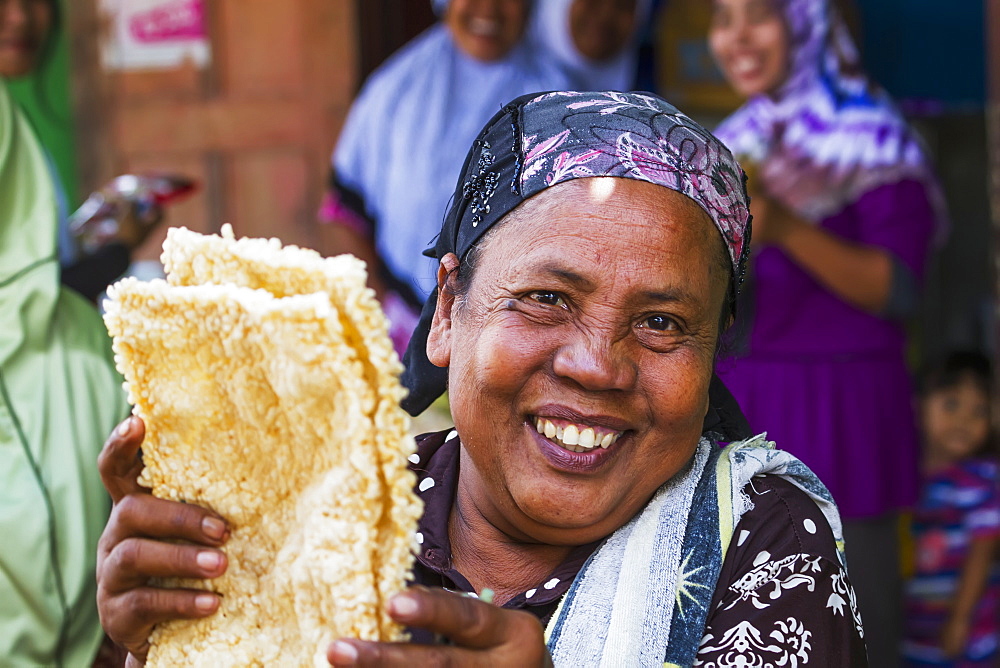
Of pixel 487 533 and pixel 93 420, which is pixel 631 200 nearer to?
pixel 487 533

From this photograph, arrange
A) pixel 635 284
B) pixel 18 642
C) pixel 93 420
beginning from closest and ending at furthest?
pixel 635 284, pixel 18 642, pixel 93 420

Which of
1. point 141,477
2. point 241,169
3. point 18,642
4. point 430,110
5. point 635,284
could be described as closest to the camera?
point 141,477

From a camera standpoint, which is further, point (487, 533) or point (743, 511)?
point (487, 533)

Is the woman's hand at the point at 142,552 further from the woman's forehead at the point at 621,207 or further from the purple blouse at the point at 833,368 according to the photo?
the purple blouse at the point at 833,368

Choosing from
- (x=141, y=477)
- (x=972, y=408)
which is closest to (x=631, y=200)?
(x=141, y=477)

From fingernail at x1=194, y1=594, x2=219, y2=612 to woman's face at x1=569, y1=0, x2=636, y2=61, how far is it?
129 inches

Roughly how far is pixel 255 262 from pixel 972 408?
3933 mm

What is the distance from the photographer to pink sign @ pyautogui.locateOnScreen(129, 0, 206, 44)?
459cm

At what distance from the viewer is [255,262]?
1.16 meters

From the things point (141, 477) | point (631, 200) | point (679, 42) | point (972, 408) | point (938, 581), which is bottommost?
point (938, 581)

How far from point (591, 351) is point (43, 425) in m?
1.68

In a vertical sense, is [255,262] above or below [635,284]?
above

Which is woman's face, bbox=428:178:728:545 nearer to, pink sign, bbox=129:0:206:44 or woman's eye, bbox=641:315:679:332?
woman's eye, bbox=641:315:679:332

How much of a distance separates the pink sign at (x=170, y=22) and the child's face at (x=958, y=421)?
136 inches
